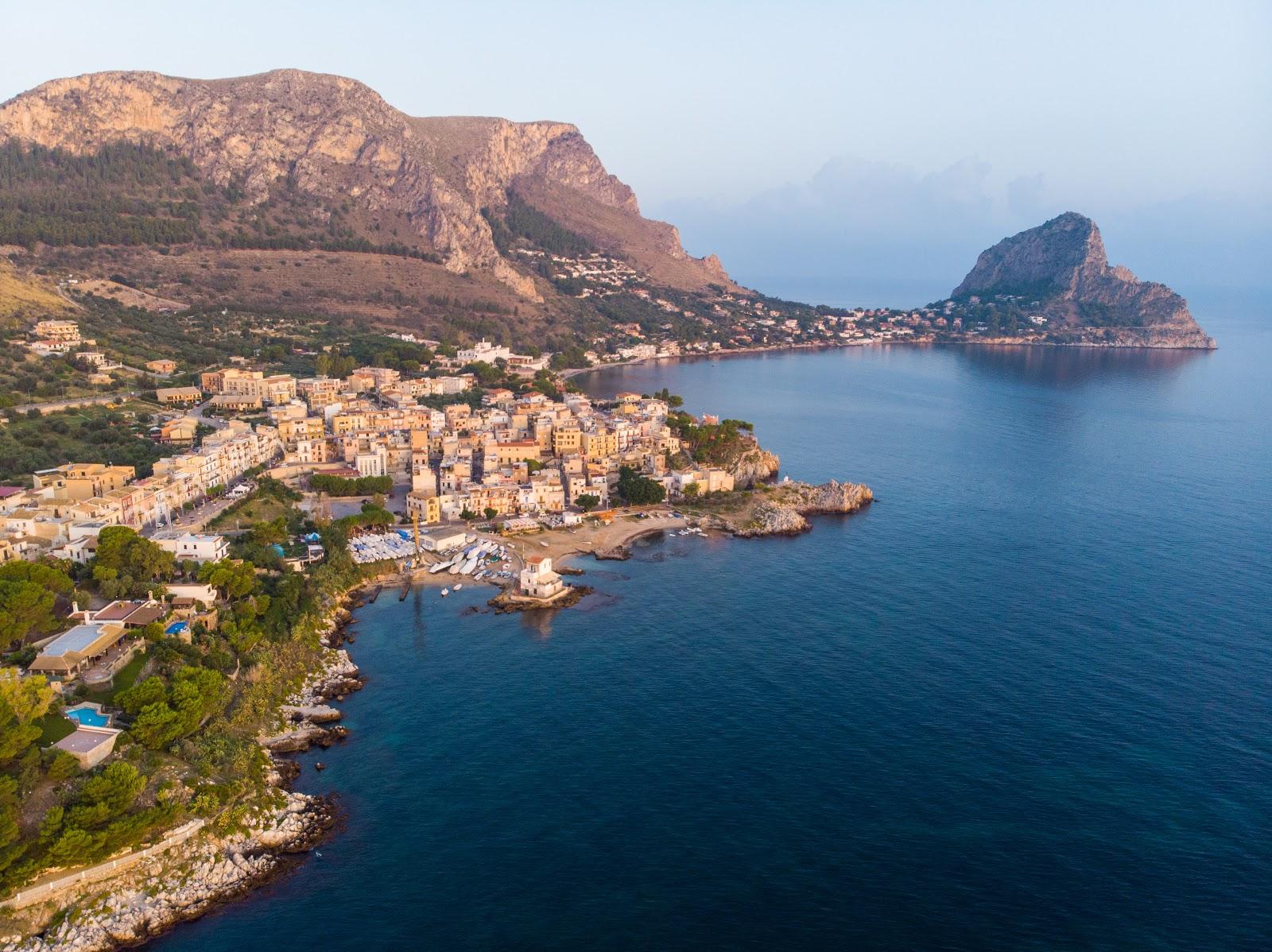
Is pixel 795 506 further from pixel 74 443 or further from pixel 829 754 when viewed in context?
pixel 74 443

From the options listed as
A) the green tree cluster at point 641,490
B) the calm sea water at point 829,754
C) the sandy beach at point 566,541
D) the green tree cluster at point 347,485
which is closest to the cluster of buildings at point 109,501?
the green tree cluster at point 347,485

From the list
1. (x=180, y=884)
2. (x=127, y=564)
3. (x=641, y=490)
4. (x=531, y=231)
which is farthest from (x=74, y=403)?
(x=531, y=231)

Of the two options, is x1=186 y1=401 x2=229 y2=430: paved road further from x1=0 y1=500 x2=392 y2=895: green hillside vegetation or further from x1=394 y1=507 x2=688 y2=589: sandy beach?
x1=0 y1=500 x2=392 y2=895: green hillside vegetation

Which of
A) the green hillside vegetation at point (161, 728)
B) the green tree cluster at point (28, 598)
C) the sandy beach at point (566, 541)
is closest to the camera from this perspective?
the green hillside vegetation at point (161, 728)

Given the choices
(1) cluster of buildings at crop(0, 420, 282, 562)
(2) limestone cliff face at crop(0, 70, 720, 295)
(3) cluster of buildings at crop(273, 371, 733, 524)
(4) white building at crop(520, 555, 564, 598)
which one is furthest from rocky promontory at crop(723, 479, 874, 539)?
(2) limestone cliff face at crop(0, 70, 720, 295)

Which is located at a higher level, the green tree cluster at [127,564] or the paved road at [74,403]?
the paved road at [74,403]

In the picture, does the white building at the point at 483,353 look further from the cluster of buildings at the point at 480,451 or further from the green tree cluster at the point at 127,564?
the green tree cluster at the point at 127,564

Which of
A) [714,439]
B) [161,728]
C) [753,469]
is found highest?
[714,439]

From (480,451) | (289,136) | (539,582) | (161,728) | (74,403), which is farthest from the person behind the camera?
(289,136)
